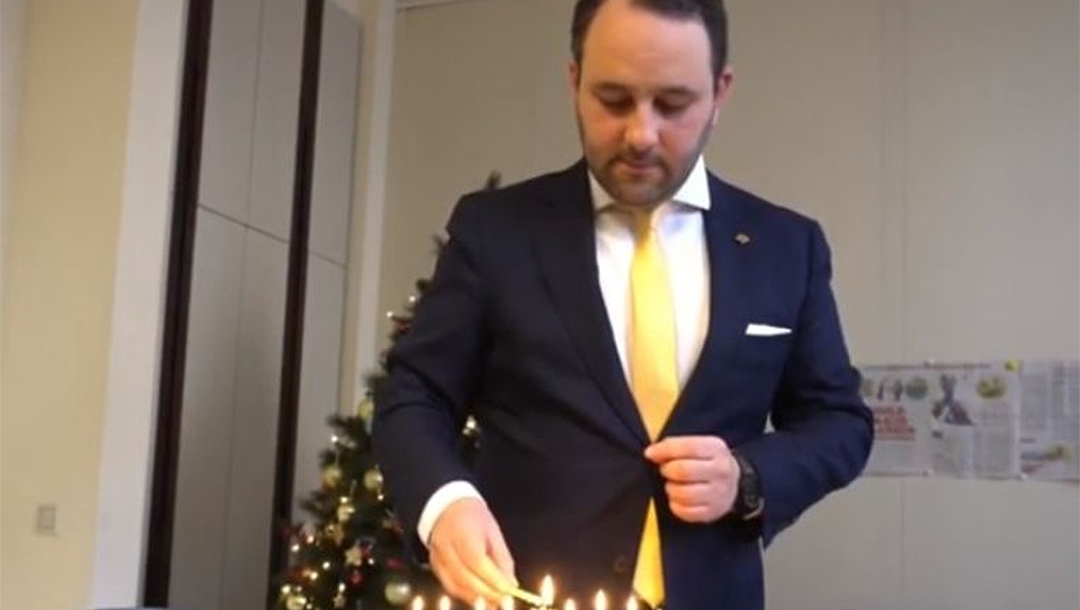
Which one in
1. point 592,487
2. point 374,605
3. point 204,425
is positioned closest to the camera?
point 592,487

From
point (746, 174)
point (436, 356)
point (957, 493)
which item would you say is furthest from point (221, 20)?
point (436, 356)

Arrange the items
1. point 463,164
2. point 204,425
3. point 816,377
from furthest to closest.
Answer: point 463,164
point 204,425
point 816,377

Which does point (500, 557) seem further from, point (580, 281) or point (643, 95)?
point (643, 95)

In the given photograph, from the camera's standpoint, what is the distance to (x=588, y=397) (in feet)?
3.93

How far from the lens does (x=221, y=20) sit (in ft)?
15.4

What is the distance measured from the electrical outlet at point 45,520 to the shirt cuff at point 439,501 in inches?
122

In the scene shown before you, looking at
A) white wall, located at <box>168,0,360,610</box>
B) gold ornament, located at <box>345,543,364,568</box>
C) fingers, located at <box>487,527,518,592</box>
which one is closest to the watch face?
fingers, located at <box>487,527,518,592</box>

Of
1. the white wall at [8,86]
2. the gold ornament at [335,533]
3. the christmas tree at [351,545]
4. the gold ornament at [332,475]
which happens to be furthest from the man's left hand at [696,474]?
the white wall at [8,86]

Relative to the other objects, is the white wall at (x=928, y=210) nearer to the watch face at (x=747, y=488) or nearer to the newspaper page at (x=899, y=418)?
the newspaper page at (x=899, y=418)

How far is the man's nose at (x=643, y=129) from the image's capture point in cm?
116

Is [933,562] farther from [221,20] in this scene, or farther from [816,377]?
[816,377]

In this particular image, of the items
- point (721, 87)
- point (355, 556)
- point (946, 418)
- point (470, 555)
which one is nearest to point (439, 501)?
point (470, 555)

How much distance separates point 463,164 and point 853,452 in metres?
4.45

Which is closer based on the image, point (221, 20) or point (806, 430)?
point (806, 430)
